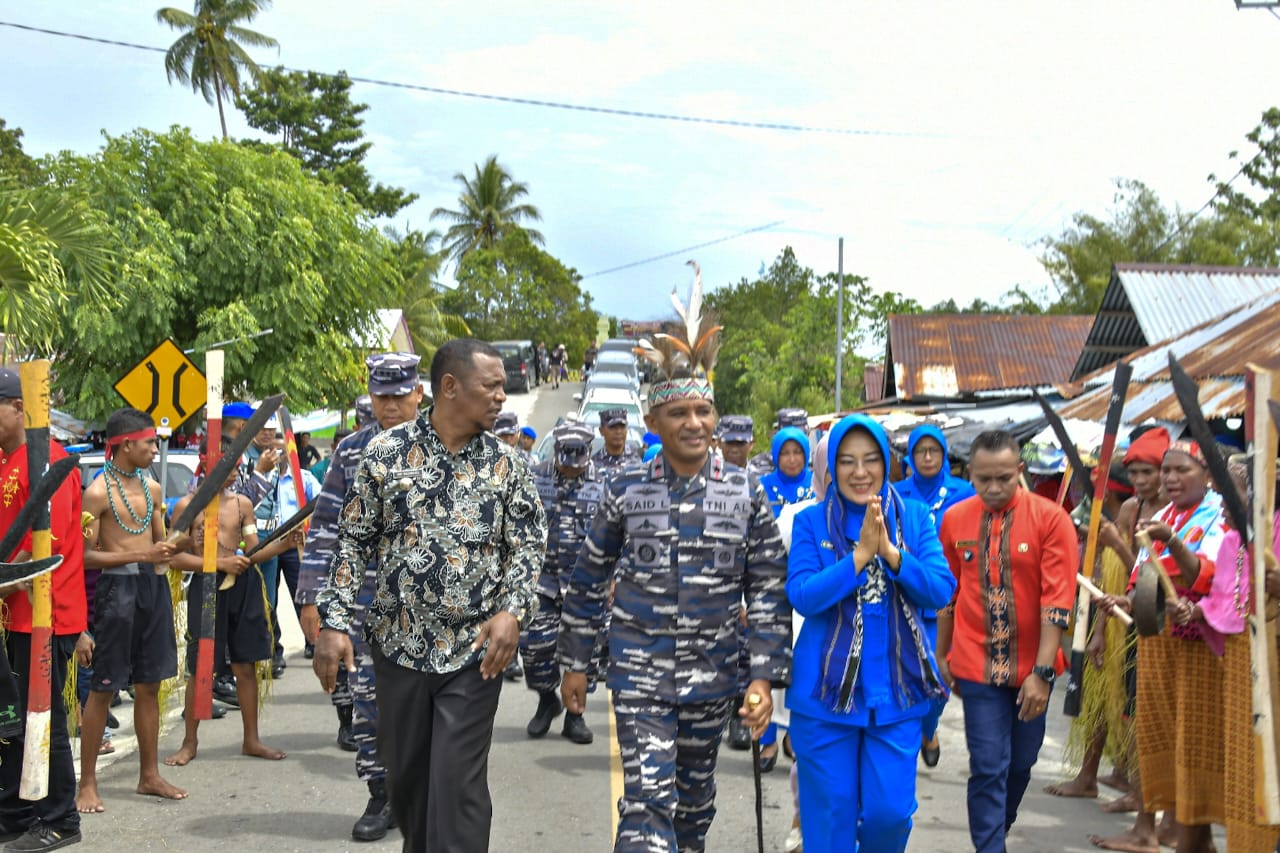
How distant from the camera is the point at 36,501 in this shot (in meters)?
5.82

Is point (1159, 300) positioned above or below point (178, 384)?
above

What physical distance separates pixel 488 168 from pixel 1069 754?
66.2 metres

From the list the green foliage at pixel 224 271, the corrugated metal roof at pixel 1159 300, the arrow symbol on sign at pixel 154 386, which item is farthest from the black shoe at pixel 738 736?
the green foliage at pixel 224 271

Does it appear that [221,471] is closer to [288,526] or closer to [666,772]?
[288,526]

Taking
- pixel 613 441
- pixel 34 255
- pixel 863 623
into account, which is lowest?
pixel 863 623

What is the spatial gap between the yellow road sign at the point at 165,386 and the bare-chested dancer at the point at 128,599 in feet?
16.5

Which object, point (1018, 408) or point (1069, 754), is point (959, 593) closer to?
point (1069, 754)

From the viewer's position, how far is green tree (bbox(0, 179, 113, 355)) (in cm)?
1038

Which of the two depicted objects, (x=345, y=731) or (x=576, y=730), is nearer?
(x=345, y=731)

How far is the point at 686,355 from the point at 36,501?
2.98m

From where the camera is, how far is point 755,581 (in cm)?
521

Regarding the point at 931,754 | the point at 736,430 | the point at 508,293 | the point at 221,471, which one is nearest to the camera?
the point at 221,471

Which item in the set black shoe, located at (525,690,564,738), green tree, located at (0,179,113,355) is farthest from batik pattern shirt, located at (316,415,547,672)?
green tree, located at (0,179,113,355)

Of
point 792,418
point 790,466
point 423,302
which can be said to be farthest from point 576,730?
point 423,302
